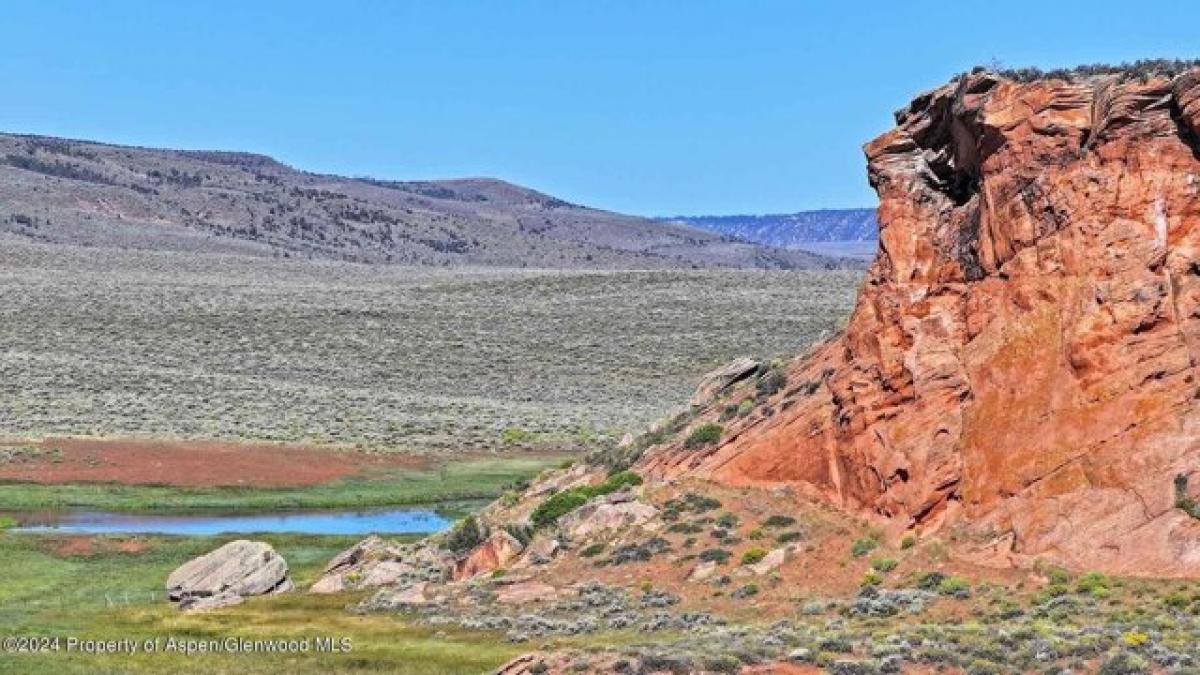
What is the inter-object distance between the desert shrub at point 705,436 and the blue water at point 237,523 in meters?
15.8

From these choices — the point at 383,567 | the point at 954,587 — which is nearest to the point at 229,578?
the point at 383,567

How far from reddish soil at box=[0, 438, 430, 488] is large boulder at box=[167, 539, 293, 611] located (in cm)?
2405

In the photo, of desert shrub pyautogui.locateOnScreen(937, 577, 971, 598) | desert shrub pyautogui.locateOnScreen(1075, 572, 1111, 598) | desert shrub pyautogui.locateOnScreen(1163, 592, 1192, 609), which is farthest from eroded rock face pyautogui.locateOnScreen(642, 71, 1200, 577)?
desert shrub pyautogui.locateOnScreen(937, 577, 971, 598)

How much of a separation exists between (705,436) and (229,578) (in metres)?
13.5

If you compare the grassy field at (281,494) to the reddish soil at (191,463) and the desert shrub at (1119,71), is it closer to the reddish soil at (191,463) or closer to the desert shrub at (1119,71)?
the reddish soil at (191,463)

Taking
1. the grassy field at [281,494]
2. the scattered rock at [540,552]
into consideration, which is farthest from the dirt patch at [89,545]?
the scattered rock at [540,552]

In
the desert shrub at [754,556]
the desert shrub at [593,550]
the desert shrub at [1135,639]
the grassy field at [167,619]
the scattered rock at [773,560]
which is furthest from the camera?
the desert shrub at [593,550]

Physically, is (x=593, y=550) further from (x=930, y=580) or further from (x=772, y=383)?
(x=930, y=580)

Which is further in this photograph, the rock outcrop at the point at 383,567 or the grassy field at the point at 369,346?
the grassy field at the point at 369,346

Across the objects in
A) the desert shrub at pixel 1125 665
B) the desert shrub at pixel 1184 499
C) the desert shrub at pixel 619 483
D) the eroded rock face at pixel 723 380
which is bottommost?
the desert shrub at pixel 1125 665

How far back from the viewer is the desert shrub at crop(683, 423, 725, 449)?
41438 millimetres

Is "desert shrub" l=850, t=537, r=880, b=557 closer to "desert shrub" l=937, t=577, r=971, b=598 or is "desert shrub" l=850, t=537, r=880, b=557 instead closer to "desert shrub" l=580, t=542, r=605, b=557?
"desert shrub" l=937, t=577, r=971, b=598

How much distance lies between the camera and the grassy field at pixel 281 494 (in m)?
59.2

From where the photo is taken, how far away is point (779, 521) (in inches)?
1403
